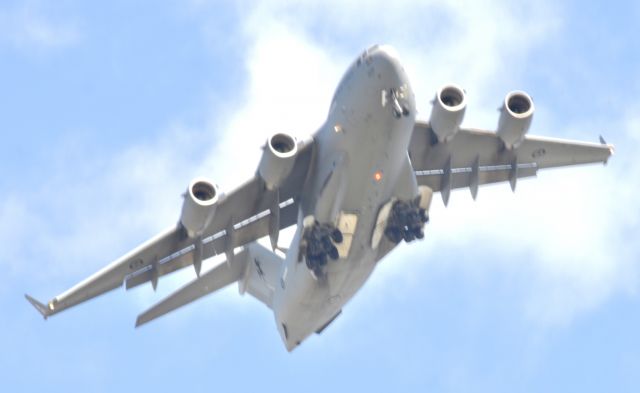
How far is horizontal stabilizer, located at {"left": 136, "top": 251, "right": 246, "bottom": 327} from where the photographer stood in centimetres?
3622

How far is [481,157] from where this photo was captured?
3566cm

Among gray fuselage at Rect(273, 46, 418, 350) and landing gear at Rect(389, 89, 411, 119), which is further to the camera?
gray fuselage at Rect(273, 46, 418, 350)

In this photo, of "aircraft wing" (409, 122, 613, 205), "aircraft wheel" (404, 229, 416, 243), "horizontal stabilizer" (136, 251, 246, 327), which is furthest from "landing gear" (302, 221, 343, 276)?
"aircraft wing" (409, 122, 613, 205)

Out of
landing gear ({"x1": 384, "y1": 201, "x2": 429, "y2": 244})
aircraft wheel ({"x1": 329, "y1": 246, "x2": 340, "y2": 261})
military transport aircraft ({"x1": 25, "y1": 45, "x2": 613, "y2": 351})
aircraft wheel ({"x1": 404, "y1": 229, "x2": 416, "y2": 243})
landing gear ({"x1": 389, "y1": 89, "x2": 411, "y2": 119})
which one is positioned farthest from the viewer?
aircraft wheel ({"x1": 404, "y1": 229, "x2": 416, "y2": 243})

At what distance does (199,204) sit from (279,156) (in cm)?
201

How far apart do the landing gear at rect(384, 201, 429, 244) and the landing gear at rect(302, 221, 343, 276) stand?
1357 mm

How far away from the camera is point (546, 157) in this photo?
36281 millimetres

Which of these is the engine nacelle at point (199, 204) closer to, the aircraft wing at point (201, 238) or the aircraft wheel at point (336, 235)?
the aircraft wing at point (201, 238)

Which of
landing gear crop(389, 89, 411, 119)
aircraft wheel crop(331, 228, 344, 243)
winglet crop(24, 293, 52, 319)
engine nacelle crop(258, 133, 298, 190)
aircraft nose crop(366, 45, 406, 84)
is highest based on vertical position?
aircraft nose crop(366, 45, 406, 84)

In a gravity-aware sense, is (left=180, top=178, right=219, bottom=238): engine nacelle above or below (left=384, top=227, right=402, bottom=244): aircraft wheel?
above

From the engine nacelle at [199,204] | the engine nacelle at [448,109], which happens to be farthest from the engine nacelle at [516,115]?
the engine nacelle at [199,204]

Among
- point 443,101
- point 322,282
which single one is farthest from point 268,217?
point 443,101

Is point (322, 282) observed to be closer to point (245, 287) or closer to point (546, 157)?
point (245, 287)

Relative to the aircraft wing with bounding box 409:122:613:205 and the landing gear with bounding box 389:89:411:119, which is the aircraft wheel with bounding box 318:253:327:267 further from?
the landing gear with bounding box 389:89:411:119
